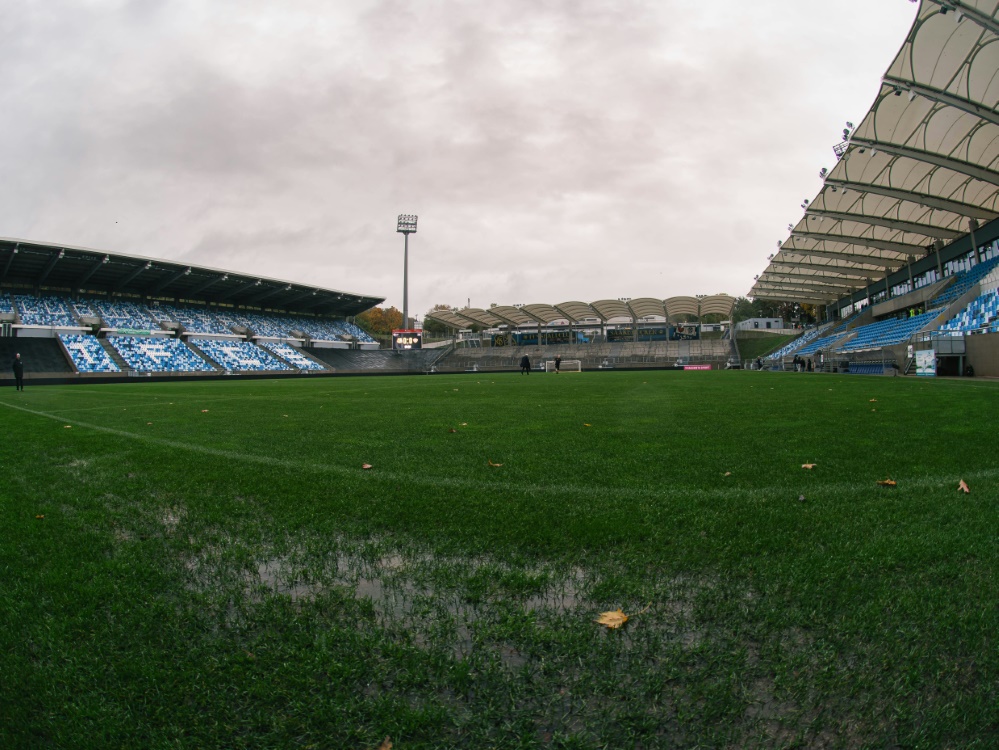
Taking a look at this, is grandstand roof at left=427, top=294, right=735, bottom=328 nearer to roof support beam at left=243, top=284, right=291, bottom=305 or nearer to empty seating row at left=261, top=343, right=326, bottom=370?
empty seating row at left=261, top=343, right=326, bottom=370

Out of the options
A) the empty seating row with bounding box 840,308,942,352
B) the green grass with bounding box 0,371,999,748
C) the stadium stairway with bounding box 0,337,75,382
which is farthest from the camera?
the stadium stairway with bounding box 0,337,75,382

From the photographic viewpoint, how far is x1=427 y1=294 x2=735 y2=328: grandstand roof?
5153 cm

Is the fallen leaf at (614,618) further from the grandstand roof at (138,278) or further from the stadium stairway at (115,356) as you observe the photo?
the grandstand roof at (138,278)

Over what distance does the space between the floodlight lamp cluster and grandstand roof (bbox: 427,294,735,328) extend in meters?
14.9

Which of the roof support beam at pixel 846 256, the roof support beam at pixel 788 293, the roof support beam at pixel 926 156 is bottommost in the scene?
the roof support beam at pixel 788 293

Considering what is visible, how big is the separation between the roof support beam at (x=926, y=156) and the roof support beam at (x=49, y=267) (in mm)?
47505

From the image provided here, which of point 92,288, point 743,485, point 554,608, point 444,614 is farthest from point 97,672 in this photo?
point 92,288

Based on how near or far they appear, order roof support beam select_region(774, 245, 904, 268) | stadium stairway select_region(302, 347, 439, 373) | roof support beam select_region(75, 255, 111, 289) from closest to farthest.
→ roof support beam select_region(774, 245, 904, 268) → roof support beam select_region(75, 255, 111, 289) → stadium stairway select_region(302, 347, 439, 373)

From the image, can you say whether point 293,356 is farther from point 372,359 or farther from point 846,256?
point 846,256

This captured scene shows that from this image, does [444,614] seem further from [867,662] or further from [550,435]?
[550,435]

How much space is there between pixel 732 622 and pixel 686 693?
0.42 m

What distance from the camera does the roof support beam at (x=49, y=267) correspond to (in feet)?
123

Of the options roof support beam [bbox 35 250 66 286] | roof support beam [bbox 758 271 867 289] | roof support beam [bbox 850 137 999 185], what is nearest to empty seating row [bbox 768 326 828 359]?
roof support beam [bbox 758 271 867 289]

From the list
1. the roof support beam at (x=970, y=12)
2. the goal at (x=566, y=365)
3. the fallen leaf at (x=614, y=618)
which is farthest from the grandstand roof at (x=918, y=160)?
the goal at (x=566, y=365)
